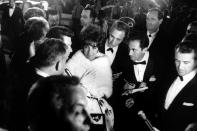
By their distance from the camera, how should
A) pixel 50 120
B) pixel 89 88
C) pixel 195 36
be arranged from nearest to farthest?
pixel 50 120
pixel 89 88
pixel 195 36

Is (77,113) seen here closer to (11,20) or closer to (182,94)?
(182,94)

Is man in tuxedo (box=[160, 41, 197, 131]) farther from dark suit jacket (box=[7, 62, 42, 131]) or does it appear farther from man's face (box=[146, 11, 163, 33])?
man's face (box=[146, 11, 163, 33])

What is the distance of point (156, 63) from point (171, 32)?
1467 millimetres

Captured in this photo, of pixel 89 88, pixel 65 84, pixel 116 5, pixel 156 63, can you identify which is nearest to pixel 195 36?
pixel 156 63

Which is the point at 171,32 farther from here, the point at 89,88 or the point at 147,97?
the point at 89,88

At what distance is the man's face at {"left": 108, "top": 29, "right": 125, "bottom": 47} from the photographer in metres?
4.39

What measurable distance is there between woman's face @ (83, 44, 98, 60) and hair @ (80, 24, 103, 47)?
5 cm

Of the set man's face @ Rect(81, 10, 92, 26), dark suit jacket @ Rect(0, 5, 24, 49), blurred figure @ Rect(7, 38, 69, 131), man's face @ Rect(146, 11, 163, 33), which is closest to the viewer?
blurred figure @ Rect(7, 38, 69, 131)

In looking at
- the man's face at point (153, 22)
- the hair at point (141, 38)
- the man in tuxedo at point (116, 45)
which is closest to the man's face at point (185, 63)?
the hair at point (141, 38)

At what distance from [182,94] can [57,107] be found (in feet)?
6.68

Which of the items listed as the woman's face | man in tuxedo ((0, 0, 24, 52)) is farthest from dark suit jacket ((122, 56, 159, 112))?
man in tuxedo ((0, 0, 24, 52))

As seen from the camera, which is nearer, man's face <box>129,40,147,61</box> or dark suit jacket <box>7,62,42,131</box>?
dark suit jacket <box>7,62,42,131</box>

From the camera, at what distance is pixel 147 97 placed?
3.61 metres

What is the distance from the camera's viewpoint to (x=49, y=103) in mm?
1342
